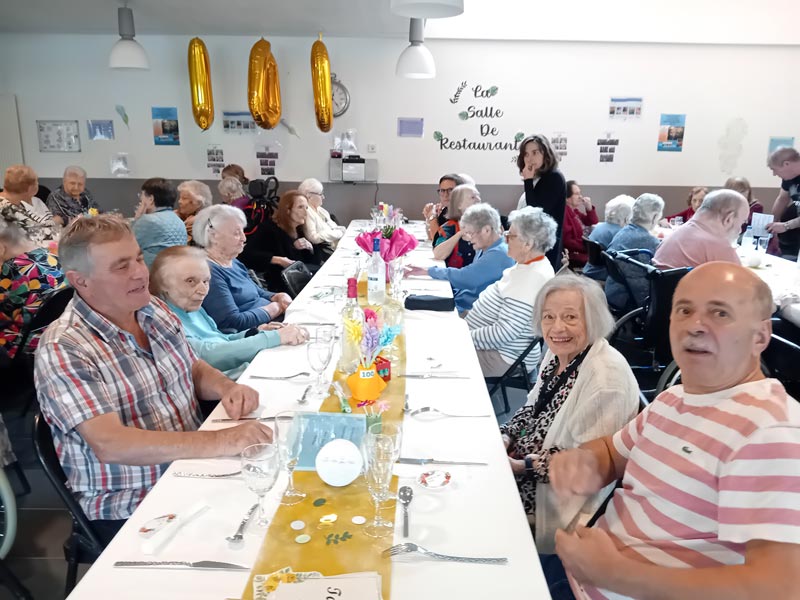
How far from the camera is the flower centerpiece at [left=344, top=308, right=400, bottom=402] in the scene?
194cm

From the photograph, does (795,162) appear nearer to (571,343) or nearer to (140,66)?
(571,343)

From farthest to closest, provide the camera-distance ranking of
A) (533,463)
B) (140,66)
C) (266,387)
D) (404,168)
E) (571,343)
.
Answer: (404,168), (140,66), (266,387), (571,343), (533,463)

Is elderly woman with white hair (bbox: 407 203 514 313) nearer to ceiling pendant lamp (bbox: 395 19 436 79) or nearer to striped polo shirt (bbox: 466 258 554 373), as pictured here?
striped polo shirt (bbox: 466 258 554 373)

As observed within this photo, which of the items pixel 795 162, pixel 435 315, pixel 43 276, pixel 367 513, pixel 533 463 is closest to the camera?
pixel 367 513

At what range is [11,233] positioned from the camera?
10.9 feet

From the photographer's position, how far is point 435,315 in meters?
3.16

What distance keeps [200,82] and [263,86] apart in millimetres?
797

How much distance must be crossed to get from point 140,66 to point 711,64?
7.16 m

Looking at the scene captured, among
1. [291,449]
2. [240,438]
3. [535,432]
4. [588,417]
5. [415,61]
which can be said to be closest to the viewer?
[291,449]

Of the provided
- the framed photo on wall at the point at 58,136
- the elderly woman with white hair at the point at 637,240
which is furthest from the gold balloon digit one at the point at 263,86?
the elderly woman with white hair at the point at 637,240

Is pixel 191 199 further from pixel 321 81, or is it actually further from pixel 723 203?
pixel 723 203

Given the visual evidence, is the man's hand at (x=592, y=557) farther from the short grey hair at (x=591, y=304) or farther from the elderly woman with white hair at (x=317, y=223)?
the elderly woman with white hair at (x=317, y=223)

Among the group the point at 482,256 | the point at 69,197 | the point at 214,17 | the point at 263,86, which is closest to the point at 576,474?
the point at 482,256

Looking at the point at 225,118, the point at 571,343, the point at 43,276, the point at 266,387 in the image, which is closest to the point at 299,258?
the point at 43,276
